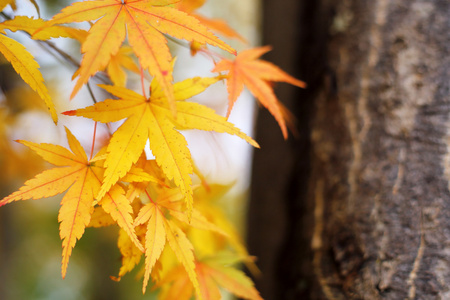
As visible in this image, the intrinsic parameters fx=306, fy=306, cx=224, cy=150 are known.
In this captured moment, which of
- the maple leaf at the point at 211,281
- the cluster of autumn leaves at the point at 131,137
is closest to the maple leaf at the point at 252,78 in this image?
the cluster of autumn leaves at the point at 131,137

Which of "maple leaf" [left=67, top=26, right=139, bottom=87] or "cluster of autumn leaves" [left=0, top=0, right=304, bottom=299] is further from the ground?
"maple leaf" [left=67, top=26, right=139, bottom=87]

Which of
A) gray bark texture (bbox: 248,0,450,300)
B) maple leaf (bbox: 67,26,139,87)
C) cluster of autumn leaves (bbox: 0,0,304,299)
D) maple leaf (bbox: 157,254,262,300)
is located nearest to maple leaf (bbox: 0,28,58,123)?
cluster of autumn leaves (bbox: 0,0,304,299)

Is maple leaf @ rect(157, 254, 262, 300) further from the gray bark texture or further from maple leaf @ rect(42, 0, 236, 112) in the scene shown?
maple leaf @ rect(42, 0, 236, 112)

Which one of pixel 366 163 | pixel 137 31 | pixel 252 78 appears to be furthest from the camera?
pixel 366 163

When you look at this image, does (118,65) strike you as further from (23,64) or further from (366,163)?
(366,163)

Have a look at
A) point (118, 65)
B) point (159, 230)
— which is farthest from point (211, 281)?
point (118, 65)

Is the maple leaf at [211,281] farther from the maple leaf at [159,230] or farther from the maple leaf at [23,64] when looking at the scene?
the maple leaf at [23,64]

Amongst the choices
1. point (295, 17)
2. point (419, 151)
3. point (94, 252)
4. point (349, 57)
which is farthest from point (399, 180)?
point (94, 252)
